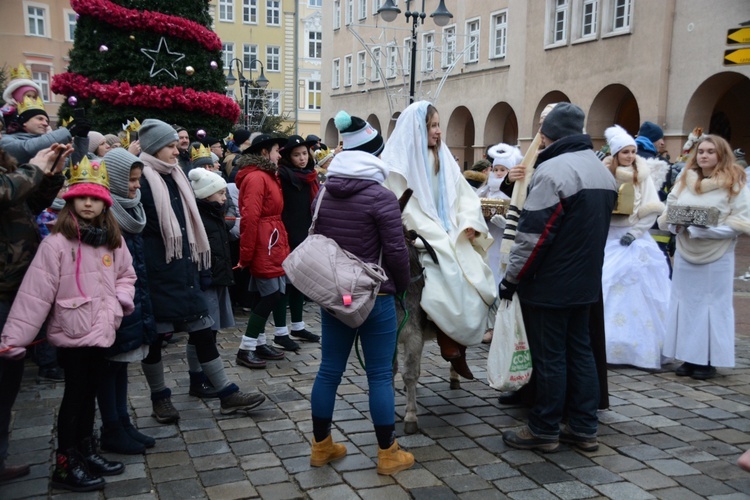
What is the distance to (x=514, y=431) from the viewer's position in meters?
4.57

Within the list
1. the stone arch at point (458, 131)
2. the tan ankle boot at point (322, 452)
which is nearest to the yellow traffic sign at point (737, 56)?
the tan ankle boot at point (322, 452)

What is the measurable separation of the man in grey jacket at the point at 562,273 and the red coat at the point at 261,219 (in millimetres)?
2387

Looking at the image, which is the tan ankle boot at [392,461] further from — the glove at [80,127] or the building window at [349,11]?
the building window at [349,11]

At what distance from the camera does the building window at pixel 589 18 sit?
21830 mm

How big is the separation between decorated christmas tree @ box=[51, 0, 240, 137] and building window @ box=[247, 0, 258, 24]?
4726 centimetres

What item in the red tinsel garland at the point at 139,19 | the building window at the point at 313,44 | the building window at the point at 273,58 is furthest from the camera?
the building window at the point at 313,44

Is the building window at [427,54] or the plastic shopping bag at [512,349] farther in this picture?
the building window at [427,54]

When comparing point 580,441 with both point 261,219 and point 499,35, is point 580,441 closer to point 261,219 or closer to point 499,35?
point 261,219

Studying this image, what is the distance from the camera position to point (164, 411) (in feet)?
15.7

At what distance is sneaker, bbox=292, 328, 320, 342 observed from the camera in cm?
720

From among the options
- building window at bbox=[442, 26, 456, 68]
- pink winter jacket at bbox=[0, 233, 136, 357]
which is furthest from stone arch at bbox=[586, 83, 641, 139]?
pink winter jacket at bbox=[0, 233, 136, 357]

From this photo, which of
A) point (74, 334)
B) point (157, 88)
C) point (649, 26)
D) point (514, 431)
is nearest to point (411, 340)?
point (514, 431)

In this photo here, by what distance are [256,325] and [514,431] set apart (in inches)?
104

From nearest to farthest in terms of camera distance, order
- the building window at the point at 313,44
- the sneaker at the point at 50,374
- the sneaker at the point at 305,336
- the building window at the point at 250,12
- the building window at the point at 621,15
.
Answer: the sneaker at the point at 50,374
the sneaker at the point at 305,336
the building window at the point at 621,15
the building window at the point at 250,12
the building window at the point at 313,44
